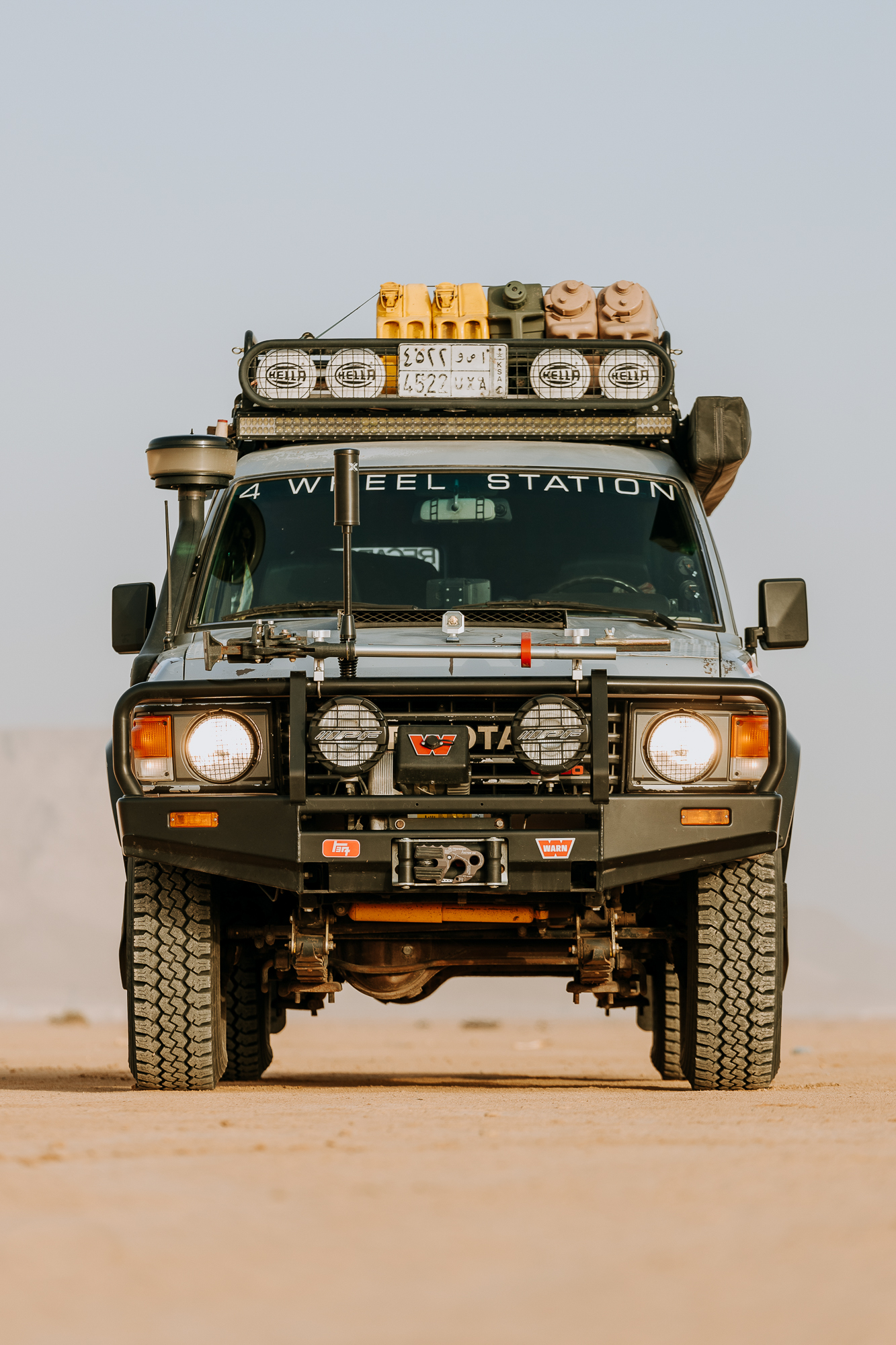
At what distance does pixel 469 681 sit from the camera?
6680mm

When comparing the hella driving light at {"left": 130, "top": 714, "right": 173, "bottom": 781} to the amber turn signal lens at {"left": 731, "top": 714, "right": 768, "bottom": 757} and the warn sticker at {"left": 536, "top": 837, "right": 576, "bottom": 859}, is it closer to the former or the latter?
the warn sticker at {"left": 536, "top": 837, "right": 576, "bottom": 859}

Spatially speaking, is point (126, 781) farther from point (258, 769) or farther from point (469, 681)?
point (469, 681)

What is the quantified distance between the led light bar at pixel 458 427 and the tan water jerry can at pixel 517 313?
909 millimetres

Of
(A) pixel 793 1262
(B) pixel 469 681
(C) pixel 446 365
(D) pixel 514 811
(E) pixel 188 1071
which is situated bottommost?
(E) pixel 188 1071

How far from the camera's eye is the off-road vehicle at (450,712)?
22.0 feet

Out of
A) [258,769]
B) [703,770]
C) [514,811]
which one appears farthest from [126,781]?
[703,770]

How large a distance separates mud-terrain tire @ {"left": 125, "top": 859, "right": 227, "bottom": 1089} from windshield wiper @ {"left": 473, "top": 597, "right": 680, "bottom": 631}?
5.18 feet

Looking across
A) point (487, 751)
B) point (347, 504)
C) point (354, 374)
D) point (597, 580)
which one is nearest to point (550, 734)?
point (487, 751)

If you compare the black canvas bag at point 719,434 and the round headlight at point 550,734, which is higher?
the black canvas bag at point 719,434

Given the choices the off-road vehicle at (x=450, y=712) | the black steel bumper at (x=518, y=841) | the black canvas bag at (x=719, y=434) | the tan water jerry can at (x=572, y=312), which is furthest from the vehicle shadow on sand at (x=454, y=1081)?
the tan water jerry can at (x=572, y=312)

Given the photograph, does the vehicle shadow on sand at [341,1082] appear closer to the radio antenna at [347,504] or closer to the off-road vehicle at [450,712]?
the off-road vehicle at [450,712]

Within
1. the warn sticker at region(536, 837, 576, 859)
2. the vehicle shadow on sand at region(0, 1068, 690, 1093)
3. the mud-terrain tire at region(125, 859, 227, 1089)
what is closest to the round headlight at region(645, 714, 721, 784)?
the warn sticker at region(536, 837, 576, 859)

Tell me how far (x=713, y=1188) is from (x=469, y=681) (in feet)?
9.31

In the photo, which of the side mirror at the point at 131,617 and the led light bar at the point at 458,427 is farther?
the led light bar at the point at 458,427
